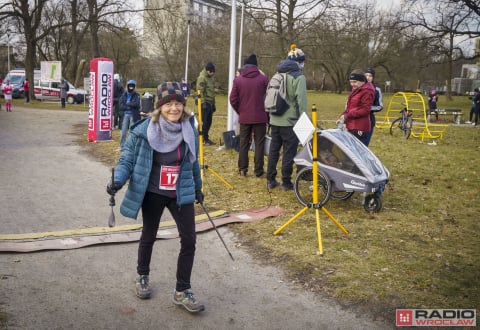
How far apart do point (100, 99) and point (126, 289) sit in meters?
10.4

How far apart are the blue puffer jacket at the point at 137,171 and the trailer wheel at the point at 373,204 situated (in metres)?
3.85

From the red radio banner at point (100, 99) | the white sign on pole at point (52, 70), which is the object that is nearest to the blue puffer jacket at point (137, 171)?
the red radio banner at point (100, 99)

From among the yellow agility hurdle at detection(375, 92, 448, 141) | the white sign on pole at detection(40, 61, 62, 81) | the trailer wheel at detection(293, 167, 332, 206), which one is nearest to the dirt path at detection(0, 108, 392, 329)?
the trailer wheel at detection(293, 167, 332, 206)

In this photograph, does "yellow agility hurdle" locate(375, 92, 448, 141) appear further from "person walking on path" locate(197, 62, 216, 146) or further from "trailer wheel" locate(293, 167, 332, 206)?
"trailer wheel" locate(293, 167, 332, 206)

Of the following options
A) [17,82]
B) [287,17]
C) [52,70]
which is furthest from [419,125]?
[17,82]

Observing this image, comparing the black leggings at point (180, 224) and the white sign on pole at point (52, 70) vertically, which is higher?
the white sign on pole at point (52, 70)

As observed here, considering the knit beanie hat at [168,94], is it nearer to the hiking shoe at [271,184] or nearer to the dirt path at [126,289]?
the dirt path at [126,289]

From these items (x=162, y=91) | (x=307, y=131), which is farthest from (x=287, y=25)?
(x=162, y=91)

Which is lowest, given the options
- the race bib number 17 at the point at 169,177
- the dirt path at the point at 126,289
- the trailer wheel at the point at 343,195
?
the dirt path at the point at 126,289

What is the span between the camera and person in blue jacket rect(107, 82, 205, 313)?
13.0 ft

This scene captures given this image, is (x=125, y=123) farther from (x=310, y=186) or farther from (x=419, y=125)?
(x=419, y=125)

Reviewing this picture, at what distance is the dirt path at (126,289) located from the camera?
3904mm

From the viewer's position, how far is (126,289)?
14.6 ft

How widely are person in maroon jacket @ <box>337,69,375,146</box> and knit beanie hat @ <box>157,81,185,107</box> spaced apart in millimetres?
4317
